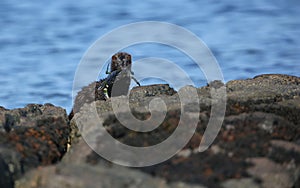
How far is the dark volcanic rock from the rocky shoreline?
0.06 ft

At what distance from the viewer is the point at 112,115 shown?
650 inches

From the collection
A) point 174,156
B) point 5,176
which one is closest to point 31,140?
point 5,176

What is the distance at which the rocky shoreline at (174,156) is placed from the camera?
41.7 feet

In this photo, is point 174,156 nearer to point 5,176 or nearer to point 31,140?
point 5,176

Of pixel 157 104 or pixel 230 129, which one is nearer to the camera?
pixel 230 129

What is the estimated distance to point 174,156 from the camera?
14.0 meters

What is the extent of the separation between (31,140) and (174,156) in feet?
10.9

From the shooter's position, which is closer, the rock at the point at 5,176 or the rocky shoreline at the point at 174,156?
the rocky shoreline at the point at 174,156

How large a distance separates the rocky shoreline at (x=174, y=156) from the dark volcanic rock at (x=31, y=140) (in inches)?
0.7

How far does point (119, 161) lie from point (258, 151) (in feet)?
8.28

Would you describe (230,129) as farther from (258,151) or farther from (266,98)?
(266,98)

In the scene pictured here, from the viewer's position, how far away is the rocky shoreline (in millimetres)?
12703

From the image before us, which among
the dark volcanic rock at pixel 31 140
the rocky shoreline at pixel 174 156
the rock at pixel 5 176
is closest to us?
the rocky shoreline at pixel 174 156

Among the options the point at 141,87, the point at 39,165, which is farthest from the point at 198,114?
the point at 141,87
